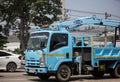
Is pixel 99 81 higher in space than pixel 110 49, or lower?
lower

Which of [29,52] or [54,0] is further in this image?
[54,0]

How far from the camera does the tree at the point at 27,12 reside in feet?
125

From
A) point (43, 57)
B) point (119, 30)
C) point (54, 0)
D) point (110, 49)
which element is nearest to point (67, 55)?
point (43, 57)

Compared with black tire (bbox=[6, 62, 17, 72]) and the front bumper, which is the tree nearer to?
black tire (bbox=[6, 62, 17, 72])

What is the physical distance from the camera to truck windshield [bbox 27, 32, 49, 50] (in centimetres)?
1848

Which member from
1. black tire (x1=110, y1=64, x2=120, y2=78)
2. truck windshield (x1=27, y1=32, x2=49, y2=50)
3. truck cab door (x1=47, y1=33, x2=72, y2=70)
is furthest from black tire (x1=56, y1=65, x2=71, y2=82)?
black tire (x1=110, y1=64, x2=120, y2=78)

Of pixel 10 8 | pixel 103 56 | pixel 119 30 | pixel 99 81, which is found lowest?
pixel 99 81

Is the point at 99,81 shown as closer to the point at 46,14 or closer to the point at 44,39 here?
the point at 44,39

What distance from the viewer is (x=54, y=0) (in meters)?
38.6

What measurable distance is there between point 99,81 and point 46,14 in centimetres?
2062

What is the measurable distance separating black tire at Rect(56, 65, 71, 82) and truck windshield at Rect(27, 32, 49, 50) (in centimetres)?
149

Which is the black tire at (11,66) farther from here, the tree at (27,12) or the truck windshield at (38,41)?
the tree at (27,12)

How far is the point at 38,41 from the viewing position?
18703 mm

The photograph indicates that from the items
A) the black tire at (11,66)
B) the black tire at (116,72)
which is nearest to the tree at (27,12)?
the black tire at (11,66)
